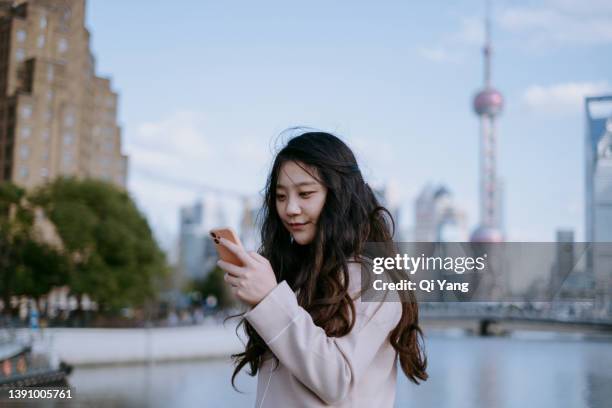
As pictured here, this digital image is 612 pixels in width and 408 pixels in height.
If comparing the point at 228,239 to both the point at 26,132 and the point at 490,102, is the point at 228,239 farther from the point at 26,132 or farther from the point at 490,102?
the point at 490,102

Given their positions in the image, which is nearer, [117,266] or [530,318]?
[117,266]

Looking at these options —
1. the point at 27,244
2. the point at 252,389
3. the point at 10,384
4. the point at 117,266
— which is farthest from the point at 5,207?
the point at 10,384

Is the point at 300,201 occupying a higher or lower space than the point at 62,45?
lower

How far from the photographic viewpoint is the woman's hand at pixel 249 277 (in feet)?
5.49

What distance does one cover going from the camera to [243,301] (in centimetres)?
171

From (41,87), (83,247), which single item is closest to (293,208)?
(83,247)

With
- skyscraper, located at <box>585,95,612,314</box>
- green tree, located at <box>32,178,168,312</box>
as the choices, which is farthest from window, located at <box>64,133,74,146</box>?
skyscraper, located at <box>585,95,612,314</box>

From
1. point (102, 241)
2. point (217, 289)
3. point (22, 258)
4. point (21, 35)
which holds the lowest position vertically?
point (217, 289)

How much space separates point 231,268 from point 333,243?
0.28m

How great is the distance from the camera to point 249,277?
1679 millimetres

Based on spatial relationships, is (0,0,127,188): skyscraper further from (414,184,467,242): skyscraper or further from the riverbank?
(414,184,467,242): skyscraper

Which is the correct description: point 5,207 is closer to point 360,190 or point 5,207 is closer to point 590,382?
point 590,382

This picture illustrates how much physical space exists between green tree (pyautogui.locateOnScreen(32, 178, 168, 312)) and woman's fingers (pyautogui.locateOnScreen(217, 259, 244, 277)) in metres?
26.8

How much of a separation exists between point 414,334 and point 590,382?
2467cm
